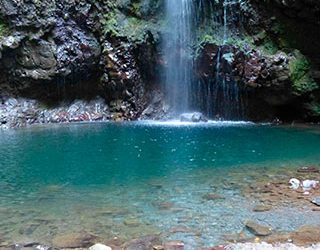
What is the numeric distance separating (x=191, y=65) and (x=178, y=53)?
45.3 inches

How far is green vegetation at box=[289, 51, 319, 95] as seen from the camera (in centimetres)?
1944

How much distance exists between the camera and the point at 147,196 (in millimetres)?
7703

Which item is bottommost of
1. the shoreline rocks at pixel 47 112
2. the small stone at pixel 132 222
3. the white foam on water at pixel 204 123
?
the small stone at pixel 132 222

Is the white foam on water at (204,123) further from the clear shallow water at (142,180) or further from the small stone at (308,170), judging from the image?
the small stone at (308,170)

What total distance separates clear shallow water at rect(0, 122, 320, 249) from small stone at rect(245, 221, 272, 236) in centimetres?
17

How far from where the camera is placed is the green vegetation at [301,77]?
19438mm

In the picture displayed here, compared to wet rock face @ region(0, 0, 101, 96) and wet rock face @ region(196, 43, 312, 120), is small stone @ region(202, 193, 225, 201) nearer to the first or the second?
wet rock face @ region(196, 43, 312, 120)

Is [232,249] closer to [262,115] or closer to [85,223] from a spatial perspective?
[85,223]

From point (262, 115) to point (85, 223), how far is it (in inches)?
647

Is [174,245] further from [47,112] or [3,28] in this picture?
[3,28]

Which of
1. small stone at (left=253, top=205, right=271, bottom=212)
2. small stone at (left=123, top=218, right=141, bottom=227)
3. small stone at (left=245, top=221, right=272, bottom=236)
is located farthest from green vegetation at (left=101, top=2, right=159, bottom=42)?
small stone at (left=245, top=221, right=272, bottom=236)

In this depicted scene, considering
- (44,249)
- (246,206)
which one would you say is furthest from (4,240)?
(246,206)

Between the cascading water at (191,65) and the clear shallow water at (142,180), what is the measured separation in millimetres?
4883

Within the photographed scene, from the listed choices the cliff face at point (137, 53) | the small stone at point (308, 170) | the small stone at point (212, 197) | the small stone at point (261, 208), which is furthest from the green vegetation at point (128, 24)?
the small stone at point (261, 208)
